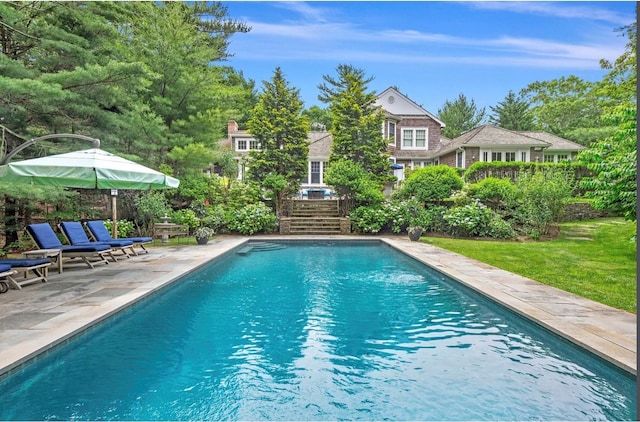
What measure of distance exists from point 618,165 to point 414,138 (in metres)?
23.3

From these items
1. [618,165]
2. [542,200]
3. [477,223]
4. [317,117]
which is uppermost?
[317,117]

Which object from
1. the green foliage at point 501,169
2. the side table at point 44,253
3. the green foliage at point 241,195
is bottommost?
the side table at point 44,253

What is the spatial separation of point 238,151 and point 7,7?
23483mm

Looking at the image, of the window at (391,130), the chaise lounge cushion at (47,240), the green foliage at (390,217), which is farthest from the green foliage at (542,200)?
the window at (391,130)

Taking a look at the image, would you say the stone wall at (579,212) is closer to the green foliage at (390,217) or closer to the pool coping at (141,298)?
the green foliage at (390,217)

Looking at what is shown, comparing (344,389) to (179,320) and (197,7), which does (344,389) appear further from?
(197,7)

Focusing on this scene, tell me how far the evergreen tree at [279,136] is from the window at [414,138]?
13.2m

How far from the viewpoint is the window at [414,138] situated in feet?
101

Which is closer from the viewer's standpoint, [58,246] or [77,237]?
[58,246]

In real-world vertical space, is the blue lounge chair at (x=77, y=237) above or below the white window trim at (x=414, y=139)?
below

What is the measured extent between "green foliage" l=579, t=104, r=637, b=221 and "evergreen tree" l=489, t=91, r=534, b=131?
41.2 meters

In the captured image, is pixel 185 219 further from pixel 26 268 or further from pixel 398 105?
pixel 398 105

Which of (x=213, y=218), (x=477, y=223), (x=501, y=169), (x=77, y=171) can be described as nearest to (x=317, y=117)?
(x=501, y=169)

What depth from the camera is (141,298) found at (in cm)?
617
